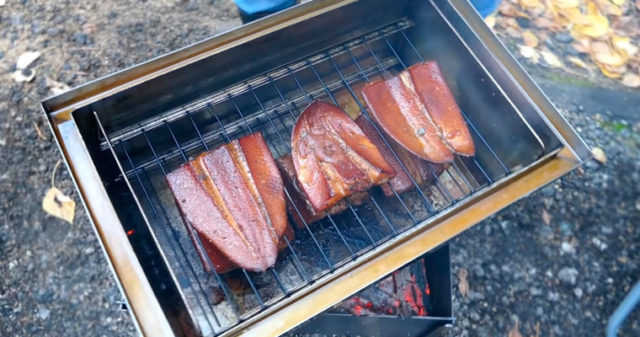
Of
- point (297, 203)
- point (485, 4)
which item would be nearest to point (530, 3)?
point (485, 4)

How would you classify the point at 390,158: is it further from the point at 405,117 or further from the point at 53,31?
the point at 53,31

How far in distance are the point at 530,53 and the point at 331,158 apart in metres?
2.29

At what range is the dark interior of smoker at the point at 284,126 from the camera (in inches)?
83.5

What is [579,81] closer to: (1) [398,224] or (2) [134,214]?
(1) [398,224]

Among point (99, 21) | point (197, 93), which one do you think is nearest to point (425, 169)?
point (197, 93)

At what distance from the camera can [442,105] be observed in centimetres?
233

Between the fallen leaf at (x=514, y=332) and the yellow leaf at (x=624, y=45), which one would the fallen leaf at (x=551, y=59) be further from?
the fallen leaf at (x=514, y=332)

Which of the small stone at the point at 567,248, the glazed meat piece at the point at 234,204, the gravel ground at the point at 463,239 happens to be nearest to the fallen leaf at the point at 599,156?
the gravel ground at the point at 463,239

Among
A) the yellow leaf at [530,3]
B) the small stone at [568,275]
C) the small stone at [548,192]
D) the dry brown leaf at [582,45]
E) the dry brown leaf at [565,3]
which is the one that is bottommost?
the small stone at [568,275]

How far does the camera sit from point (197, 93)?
2322mm

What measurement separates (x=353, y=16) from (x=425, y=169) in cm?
86

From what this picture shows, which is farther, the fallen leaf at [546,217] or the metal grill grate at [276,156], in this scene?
the fallen leaf at [546,217]

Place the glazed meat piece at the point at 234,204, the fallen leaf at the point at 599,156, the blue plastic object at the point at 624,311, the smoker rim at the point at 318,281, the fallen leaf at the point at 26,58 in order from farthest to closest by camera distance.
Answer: the fallen leaf at the point at 26,58 < the fallen leaf at the point at 599,156 < the blue plastic object at the point at 624,311 < the glazed meat piece at the point at 234,204 < the smoker rim at the point at 318,281

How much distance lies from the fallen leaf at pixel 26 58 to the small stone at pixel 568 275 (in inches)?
148
